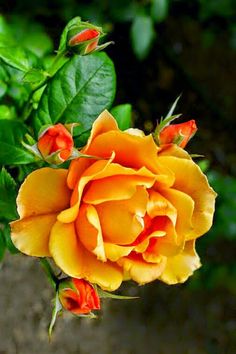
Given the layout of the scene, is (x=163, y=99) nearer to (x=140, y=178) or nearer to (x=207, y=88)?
(x=207, y=88)

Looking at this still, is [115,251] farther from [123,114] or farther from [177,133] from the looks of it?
[123,114]

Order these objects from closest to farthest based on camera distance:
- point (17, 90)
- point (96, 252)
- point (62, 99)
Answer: point (96, 252), point (62, 99), point (17, 90)

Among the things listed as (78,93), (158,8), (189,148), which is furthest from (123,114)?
(189,148)

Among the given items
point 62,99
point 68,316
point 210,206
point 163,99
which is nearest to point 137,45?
point 163,99

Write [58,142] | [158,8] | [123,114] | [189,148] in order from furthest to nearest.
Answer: [189,148] < [158,8] < [123,114] < [58,142]

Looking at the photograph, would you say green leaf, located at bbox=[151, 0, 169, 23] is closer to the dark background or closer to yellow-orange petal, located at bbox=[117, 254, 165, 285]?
the dark background

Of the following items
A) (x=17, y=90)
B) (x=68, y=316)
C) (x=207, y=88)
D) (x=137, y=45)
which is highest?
(x=17, y=90)

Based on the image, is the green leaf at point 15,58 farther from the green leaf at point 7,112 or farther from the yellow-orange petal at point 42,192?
the yellow-orange petal at point 42,192

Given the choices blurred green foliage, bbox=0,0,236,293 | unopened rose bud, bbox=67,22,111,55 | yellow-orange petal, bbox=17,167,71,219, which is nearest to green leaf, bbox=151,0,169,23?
blurred green foliage, bbox=0,0,236,293
